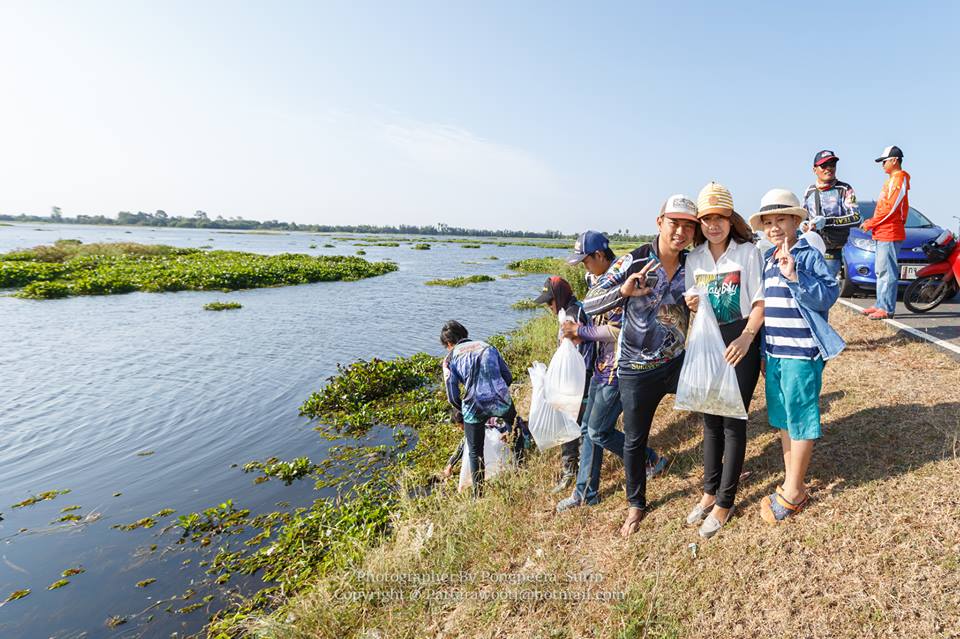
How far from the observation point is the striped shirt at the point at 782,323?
272 cm

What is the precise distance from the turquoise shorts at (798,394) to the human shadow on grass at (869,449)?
0.70 metres

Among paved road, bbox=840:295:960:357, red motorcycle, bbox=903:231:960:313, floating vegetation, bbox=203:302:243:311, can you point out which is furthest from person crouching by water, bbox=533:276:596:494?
floating vegetation, bbox=203:302:243:311

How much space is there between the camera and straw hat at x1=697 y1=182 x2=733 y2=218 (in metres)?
2.75

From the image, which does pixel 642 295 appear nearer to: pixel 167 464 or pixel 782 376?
pixel 782 376

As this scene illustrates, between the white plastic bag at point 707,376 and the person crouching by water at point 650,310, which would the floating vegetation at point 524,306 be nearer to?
Result: the person crouching by water at point 650,310

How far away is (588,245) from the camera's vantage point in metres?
3.46

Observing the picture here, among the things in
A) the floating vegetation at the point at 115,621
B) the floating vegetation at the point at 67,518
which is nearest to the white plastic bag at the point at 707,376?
the floating vegetation at the point at 115,621

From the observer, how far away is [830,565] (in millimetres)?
2582

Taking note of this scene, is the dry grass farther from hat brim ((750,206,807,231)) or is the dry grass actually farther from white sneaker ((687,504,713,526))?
hat brim ((750,206,807,231))

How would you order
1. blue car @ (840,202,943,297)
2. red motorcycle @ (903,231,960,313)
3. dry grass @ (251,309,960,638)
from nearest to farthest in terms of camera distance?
1. dry grass @ (251,309,960,638)
2. red motorcycle @ (903,231,960,313)
3. blue car @ (840,202,943,297)

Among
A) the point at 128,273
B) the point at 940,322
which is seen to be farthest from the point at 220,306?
the point at 940,322

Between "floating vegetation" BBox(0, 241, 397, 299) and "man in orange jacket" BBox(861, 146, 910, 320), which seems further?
"floating vegetation" BBox(0, 241, 397, 299)

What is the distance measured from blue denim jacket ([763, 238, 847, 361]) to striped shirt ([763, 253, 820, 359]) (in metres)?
0.04

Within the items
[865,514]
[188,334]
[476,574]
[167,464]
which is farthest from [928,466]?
[188,334]
